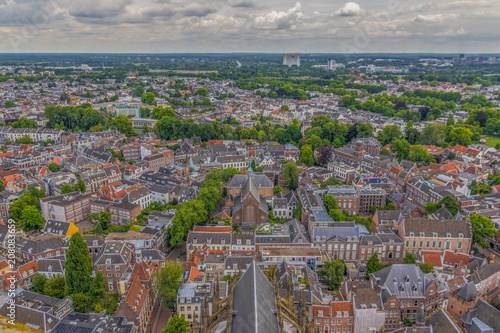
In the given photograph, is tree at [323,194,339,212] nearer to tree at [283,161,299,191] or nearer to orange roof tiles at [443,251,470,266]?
tree at [283,161,299,191]

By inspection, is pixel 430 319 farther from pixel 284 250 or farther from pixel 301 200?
pixel 301 200

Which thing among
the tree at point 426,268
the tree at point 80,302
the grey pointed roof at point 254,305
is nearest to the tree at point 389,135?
the tree at point 426,268

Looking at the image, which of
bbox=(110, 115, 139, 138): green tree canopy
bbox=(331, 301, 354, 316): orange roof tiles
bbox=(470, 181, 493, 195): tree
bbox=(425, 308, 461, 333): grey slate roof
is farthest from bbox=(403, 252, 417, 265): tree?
bbox=(110, 115, 139, 138): green tree canopy

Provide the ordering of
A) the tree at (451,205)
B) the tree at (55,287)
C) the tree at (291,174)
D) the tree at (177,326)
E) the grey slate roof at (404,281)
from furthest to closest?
the tree at (291,174) < the tree at (451,205) < the tree at (55,287) < the grey slate roof at (404,281) < the tree at (177,326)

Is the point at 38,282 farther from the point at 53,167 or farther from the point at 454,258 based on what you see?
the point at 454,258

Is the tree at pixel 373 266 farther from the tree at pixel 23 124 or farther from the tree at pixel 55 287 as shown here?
the tree at pixel 23 124

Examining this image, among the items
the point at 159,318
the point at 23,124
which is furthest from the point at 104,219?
the point at 23,124
